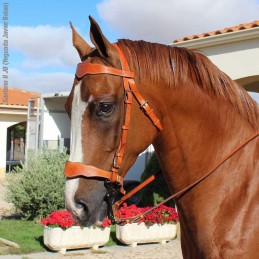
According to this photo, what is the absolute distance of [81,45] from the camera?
2699mm

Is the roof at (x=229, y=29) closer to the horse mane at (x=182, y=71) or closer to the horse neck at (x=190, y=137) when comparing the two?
the horse mane at (x=182, y=71)

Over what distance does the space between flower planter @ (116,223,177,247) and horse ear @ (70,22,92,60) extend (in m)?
6.38

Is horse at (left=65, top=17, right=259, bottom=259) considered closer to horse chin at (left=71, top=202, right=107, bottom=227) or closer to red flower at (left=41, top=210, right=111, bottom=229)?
horse chin at (left=71, top=202, right=107, bottom=227)

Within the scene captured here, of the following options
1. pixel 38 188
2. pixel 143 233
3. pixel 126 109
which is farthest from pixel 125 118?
pixel 38 188

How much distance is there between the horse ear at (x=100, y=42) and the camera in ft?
7.86

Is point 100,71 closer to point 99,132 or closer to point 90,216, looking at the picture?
point 99,132

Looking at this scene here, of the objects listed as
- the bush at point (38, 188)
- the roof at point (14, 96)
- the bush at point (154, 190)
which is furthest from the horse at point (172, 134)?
the roof at point (14, 96)

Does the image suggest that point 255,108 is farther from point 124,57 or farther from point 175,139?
point 124,57

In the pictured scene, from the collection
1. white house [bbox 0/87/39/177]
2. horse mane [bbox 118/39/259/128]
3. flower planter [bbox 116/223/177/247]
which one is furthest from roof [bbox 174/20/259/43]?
white house [bbox 0/87/39/177]

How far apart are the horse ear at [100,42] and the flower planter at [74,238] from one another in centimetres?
594

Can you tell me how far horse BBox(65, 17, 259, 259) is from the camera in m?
2.40

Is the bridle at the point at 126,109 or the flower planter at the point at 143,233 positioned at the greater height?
the bridle at the point at 126,109

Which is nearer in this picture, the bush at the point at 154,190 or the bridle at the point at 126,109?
the bridle at the point at 126,109

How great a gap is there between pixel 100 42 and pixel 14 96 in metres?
28.7
